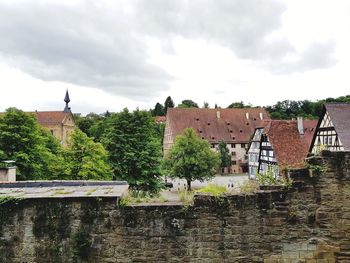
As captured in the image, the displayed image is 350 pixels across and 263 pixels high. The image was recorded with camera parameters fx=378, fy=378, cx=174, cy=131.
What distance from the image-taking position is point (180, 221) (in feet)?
21.2

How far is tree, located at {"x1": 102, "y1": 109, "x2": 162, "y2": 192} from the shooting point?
1345 inches

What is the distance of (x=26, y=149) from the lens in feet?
105

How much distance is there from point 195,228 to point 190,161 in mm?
42449

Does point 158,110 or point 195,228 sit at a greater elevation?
point 158,110

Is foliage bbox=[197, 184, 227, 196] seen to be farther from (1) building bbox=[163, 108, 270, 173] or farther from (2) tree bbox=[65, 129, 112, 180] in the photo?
(1) building bbox=[163, 108, 270, 173]

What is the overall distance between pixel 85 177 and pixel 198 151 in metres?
22.9

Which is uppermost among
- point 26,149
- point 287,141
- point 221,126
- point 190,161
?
point 221,126

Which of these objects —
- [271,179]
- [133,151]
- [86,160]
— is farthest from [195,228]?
[133,151]

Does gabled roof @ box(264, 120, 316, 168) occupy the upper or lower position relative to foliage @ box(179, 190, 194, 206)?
upper

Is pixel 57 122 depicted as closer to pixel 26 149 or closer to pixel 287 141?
pixel 26 149

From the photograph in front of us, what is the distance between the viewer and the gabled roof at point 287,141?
41.4m

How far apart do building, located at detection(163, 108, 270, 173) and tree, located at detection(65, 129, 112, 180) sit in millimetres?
47133

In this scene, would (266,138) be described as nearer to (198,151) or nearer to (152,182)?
(198,151)

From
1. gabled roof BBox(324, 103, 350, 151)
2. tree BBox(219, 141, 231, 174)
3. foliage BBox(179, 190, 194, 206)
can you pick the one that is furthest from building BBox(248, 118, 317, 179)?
foliage BBox(179, 190, 194, 206)
